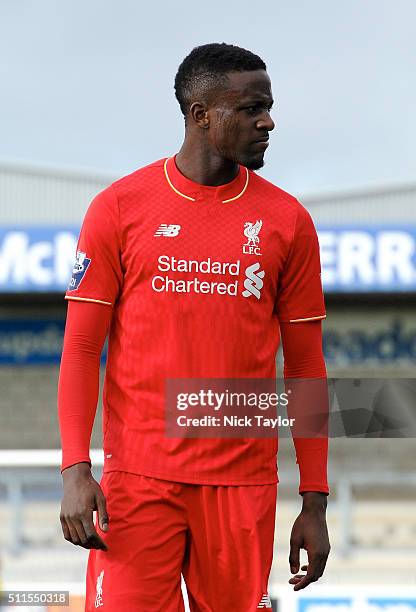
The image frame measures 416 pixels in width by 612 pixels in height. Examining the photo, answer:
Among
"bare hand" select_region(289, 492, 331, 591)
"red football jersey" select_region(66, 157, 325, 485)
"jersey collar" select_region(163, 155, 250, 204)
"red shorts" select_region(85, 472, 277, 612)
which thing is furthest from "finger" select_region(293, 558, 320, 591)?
"jersey collar" select_region(163, 155, 250, 204)

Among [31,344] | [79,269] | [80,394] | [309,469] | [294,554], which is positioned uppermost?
[31,344]

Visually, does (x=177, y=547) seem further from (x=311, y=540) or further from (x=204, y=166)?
(x=204, y=166)

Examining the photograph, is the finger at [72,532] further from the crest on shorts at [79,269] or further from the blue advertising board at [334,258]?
the blue advertising board at [334,258]

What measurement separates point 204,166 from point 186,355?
478mm

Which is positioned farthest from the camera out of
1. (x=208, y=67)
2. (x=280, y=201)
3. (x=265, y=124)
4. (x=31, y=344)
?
(x=31, y=344)

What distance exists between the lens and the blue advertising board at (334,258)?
59.2 feet

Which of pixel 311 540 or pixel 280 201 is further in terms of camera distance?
pixel 280 201

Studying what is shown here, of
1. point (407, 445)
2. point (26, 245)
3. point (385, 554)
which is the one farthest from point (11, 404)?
point (385, 554)

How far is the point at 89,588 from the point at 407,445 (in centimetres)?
1653

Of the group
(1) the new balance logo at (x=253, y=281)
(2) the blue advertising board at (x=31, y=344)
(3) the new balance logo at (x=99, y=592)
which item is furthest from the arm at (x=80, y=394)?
(2) the blue advertising board at (x=31, y=344)

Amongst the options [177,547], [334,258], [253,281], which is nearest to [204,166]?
[253,281]

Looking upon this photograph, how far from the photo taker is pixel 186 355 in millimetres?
2859

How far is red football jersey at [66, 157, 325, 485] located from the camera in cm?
285

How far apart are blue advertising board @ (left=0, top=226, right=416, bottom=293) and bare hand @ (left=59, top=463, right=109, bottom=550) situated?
50.2 feet
